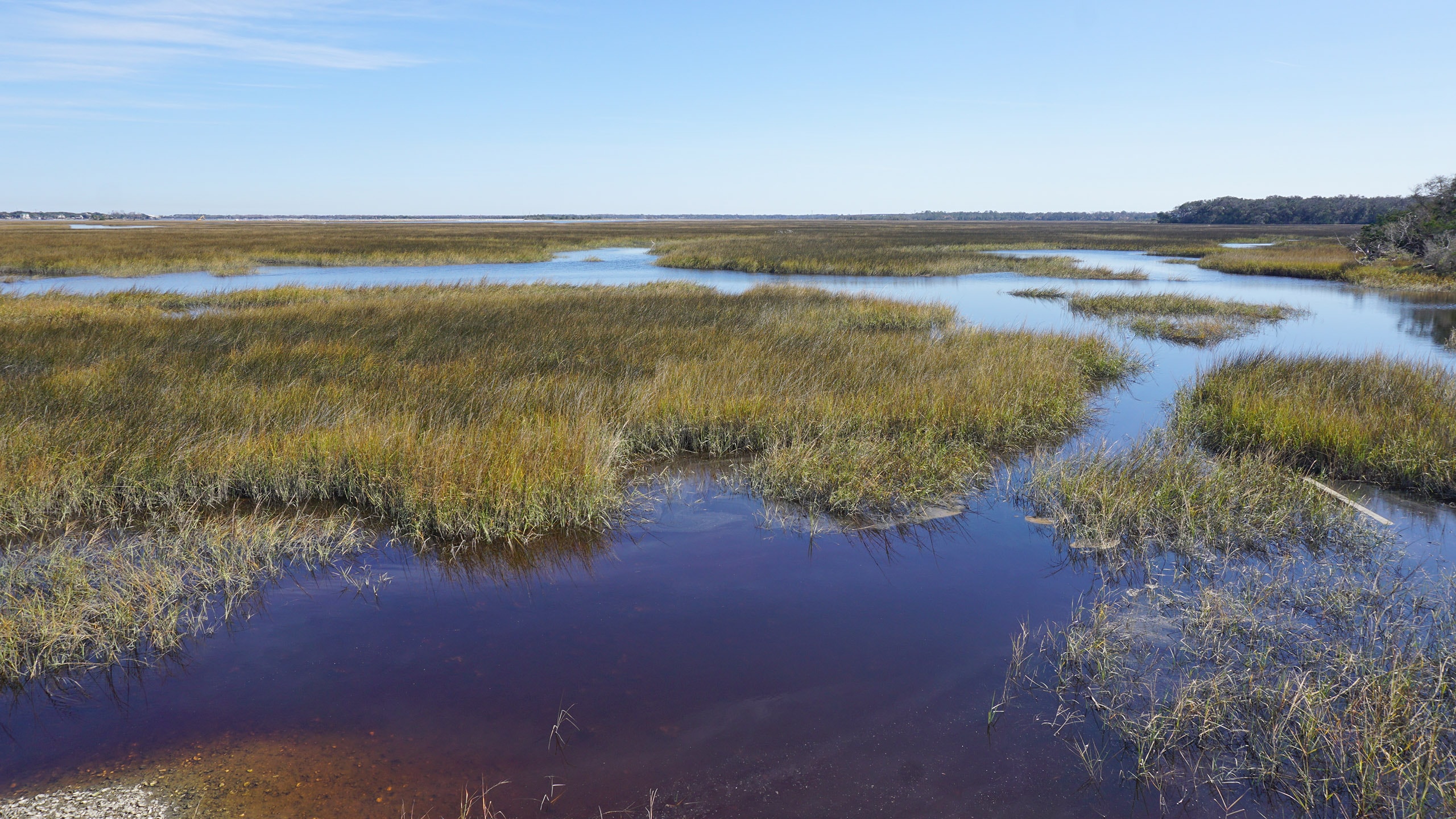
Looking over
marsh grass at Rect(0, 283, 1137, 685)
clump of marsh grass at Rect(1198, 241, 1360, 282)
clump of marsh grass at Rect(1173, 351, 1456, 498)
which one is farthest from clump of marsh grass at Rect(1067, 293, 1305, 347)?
clump of marsh grass at Rect(1198, 241, 1360, 282)

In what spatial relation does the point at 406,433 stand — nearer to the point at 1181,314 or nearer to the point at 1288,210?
the point at 1181,314

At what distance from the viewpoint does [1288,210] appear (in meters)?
113

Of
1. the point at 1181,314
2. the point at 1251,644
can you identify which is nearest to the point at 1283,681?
the point at 1251,644

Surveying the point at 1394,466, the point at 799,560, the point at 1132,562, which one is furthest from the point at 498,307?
the point at 1394,466

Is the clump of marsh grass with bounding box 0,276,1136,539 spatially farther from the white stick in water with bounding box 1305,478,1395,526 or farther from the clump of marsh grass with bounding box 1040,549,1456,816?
the white stick in water with bounding box 1305,478,1395,526

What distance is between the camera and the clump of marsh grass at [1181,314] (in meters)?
19.3

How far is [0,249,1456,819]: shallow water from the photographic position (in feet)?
13.3

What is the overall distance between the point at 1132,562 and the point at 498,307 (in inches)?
618

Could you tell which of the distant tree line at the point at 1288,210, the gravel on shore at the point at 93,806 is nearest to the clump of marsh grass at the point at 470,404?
the gravel on shore at the point at 93,806

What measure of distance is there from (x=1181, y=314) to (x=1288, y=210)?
381 ft

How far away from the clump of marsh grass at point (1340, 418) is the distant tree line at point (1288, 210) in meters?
104

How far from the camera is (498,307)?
749 inches

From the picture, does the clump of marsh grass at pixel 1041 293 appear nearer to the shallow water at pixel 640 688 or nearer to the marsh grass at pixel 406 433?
the marsh grass at pixel 406 433

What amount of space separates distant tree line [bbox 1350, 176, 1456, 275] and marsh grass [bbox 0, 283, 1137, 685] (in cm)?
2501
